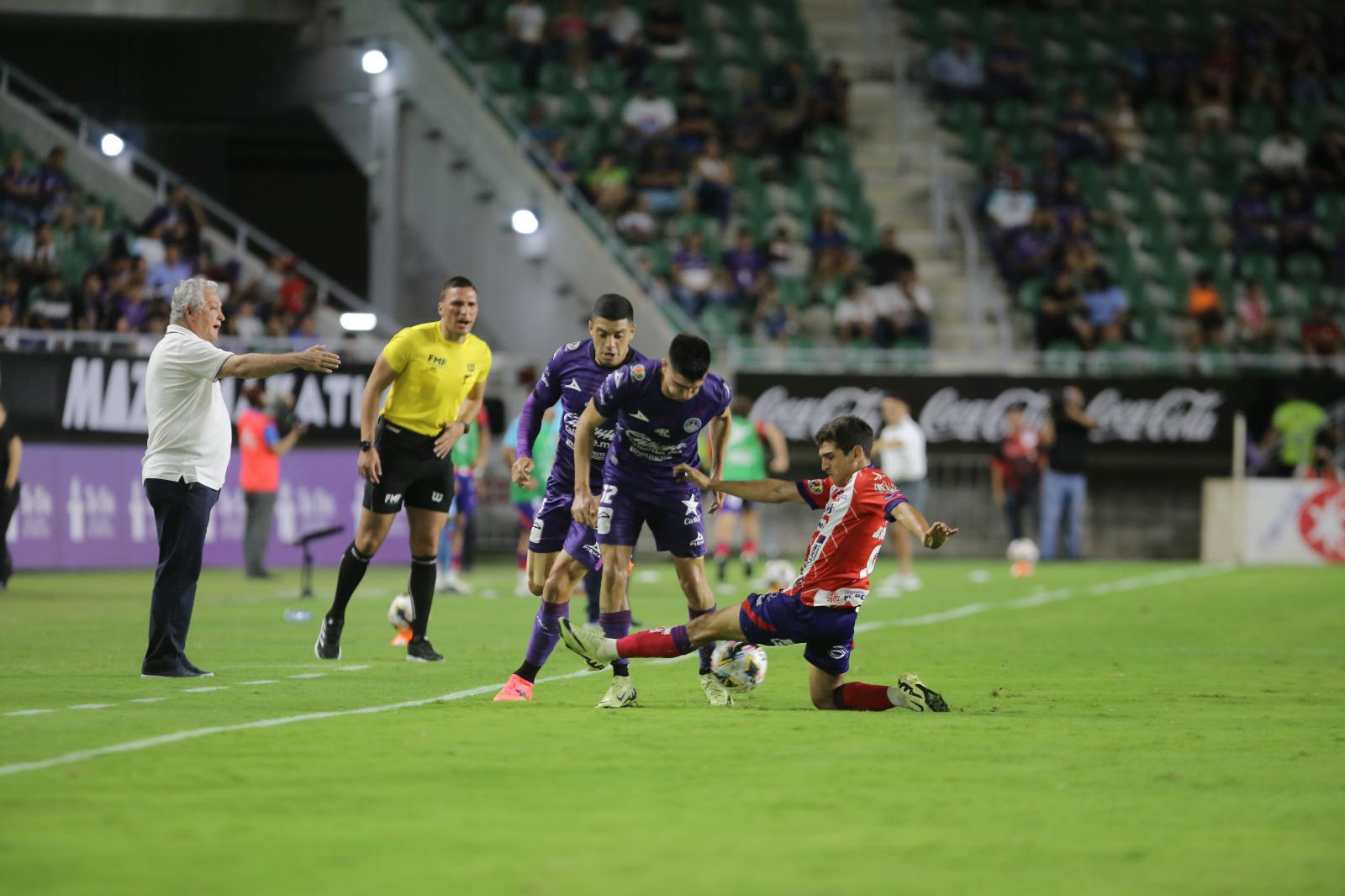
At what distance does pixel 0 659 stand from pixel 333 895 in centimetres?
804

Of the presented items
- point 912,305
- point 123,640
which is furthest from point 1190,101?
point 123,640

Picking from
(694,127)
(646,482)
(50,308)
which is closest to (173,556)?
(646,482)

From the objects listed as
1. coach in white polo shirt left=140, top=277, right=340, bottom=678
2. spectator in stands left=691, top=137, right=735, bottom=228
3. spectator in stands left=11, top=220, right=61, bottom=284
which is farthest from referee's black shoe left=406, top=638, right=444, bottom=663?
spectator in stands left=691, top=137, right=735, bottom=228

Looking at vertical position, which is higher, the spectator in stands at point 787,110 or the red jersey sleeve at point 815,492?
the spectator in stands at point 787,110

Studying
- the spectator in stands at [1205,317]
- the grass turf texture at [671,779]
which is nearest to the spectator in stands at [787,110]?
the spectator in stands at [1205,317]

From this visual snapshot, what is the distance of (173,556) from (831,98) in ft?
80.6

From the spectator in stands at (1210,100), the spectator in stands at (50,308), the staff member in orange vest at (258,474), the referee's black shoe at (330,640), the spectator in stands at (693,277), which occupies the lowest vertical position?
the referee's black shoe at (330,640)

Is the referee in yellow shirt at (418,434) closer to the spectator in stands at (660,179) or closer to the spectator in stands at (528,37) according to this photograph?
the spectator in stands at (660,179)

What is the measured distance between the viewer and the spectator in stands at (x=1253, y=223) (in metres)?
33.2

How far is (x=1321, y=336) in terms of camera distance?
31.0m

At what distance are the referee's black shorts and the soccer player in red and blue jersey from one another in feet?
9.11

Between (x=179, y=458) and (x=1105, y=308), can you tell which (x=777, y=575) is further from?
(x=1105, y=308)

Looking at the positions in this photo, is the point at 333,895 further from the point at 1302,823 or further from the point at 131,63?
the point at 131,63

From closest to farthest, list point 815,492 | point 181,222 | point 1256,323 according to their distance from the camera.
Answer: point 815,492 < point 181,222 < point 1256,323
